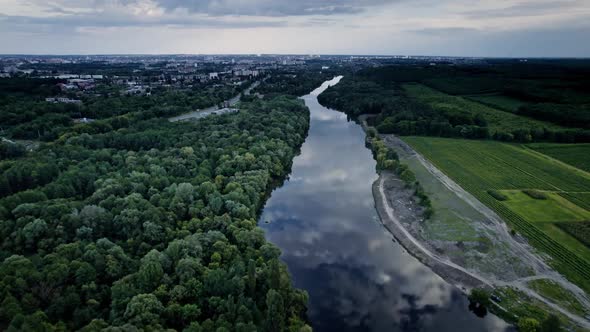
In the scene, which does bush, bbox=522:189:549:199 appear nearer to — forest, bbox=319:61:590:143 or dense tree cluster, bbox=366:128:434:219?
dense tree cluster, bbox=366:128:434:219

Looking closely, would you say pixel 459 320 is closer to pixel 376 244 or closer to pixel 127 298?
pixel 376 244

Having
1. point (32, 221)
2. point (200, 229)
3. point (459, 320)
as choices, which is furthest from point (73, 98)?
point (459, 320)

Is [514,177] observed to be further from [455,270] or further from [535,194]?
[455,270]

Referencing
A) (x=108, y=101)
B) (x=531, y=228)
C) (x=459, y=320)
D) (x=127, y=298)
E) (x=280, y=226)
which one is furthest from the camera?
(x=108, y=101)

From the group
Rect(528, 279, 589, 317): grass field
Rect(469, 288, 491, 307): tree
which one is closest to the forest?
Rect(528, 279, 589, 317): grass field

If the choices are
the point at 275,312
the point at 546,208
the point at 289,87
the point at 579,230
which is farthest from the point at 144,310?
the point at 289,87

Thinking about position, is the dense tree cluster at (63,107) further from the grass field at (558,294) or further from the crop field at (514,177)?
the grass field at (558,294)
